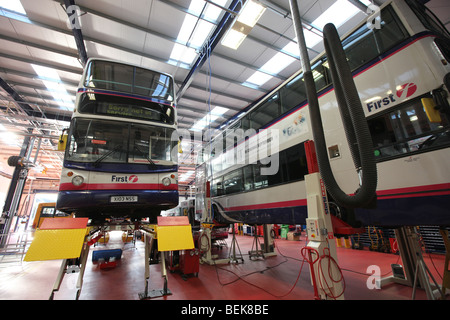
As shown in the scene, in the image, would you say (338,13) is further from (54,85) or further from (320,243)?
(54,85)

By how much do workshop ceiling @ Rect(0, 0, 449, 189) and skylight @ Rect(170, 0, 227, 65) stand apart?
3 cm

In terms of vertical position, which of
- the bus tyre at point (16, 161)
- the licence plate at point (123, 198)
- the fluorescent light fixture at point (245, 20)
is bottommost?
the licence plate at point (123, 198)

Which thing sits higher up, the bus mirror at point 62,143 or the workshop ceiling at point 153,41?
the workshop ceiling at point 153,41

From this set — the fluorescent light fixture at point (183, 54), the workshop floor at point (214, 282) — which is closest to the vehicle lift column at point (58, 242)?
the workshop floor at point (214, 282)

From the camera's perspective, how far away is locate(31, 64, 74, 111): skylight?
7660mm

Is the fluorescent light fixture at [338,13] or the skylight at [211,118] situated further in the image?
the skylight at [211,118]

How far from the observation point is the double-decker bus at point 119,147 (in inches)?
132

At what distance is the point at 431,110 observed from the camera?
2.27 m

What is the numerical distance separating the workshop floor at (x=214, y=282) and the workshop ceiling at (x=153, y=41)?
4303 millimetres

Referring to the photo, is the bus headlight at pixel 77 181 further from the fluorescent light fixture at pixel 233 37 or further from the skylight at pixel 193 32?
the skylight at pixel 193 32

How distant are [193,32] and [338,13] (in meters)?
4.43

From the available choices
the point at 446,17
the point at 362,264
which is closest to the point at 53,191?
the point at 362,264

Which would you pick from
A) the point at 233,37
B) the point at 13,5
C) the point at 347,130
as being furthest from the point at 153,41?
the point at 347,130

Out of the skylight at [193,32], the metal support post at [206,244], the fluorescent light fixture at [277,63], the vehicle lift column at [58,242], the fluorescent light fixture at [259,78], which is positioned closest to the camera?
the vehicle lift column at [58,242]
